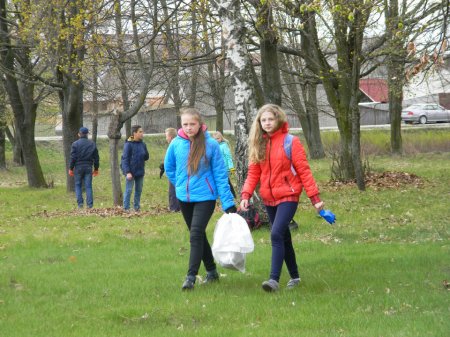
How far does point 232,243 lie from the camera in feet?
→ 24.7

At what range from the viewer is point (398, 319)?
612cm

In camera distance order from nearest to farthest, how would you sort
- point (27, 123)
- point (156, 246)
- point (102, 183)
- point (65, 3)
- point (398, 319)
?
1. point (398, 319)
2. point (156, 246)
3. point (65, 3)
4. point (27, 123)
5. point (102, 183)

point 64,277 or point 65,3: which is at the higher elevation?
point 65,3

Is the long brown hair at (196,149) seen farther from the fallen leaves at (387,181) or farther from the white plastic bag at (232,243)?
the fallen leaves at (387,181)

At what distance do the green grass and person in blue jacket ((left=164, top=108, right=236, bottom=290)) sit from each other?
483mm

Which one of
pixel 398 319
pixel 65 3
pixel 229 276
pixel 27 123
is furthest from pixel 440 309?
pixel 27 123

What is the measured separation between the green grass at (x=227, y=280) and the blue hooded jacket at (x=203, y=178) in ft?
3.16

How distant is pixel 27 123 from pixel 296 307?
68.6 feet

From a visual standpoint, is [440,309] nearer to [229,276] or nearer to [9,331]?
[229,276]

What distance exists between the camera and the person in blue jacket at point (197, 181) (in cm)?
766

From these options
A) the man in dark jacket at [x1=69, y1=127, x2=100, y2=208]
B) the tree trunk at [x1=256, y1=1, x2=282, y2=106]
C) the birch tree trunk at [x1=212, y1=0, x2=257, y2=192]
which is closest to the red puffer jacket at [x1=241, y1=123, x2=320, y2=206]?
the birch tree trunk at [x1=212, y1=0, x2=257, y2=192]

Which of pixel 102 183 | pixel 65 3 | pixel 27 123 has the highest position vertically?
pixel 65 3

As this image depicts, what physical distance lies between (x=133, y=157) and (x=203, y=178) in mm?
8557

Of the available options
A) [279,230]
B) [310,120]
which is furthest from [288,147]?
[310,120]
